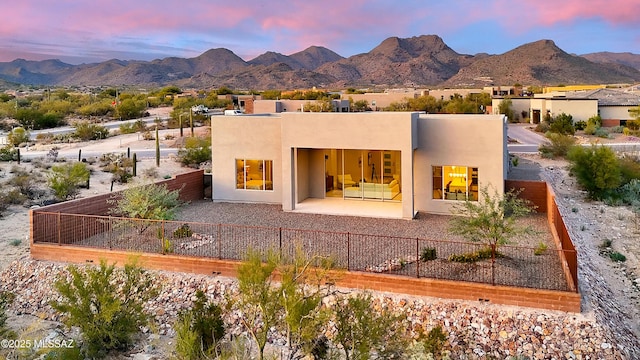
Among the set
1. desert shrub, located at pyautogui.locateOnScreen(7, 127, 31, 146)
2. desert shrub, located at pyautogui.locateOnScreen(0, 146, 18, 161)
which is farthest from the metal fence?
desert shrub, located at pyautogui.locateOnScreen(7, 127, 31, 146)

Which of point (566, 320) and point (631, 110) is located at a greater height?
point (631, 110)

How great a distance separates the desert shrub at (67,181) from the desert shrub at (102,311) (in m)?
13.0

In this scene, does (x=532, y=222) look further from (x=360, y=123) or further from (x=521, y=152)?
(x=521, y=152)

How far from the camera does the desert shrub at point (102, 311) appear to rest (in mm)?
11672

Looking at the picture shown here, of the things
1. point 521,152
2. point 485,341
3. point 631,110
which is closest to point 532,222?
point 485,341

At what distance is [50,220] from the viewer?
17297 mm

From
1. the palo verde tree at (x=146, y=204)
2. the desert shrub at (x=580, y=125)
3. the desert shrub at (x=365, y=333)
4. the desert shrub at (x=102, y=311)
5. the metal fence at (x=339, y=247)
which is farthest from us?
the desert shrub at (x=580, y=125)

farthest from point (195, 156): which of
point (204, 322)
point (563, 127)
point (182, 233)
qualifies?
point (563, 127)

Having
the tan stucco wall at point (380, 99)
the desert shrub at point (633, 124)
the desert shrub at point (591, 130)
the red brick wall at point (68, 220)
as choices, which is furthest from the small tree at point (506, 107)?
the red brick wall at point (68, 220)

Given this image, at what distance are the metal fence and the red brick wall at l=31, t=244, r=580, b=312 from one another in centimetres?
36

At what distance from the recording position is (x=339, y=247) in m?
16.3

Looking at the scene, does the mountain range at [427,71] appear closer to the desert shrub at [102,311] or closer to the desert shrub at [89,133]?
the desert shrub at [89,133]

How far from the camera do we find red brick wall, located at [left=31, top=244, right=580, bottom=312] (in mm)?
11836

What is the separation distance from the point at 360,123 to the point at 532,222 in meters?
7.62
